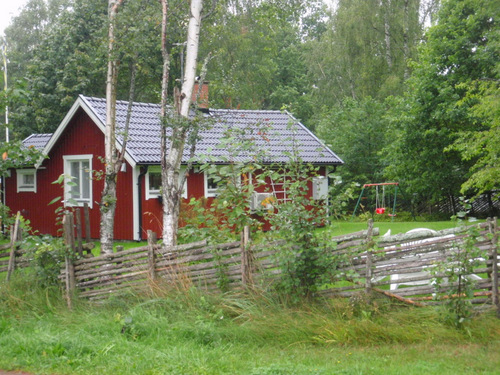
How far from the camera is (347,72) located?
3650 centimetres

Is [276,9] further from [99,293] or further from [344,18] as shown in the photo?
[344,18]

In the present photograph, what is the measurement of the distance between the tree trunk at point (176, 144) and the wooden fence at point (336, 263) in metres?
1.23

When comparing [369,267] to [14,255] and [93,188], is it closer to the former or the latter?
[14,255]

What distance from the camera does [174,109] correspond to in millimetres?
10586

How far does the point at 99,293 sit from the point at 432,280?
15.3 ft

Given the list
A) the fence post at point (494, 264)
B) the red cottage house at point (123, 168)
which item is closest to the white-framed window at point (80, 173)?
the red cottage house at point (123, 168)

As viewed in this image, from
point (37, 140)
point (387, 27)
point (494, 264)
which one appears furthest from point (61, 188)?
point (387, 27)

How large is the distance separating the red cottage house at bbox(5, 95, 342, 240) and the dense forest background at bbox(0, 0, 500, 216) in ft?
4.77

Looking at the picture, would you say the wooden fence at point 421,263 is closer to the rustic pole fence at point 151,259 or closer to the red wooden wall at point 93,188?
the rustic pole fence at point 151,259

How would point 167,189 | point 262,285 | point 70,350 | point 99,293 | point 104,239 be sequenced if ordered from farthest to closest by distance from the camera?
point 104,239
point 167,189
point 99,293
point 262,285
point 70,350

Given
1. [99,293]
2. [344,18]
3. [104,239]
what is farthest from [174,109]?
[344,18]

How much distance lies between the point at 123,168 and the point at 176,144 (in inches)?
324

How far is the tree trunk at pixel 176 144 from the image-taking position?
33.0ft

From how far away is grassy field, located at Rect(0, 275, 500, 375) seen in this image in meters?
6.05
